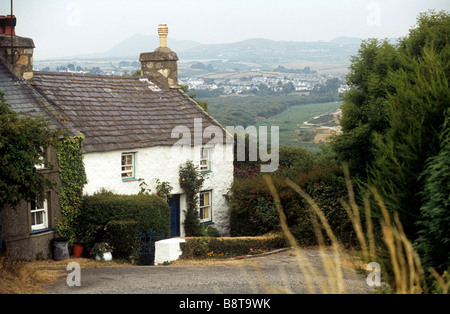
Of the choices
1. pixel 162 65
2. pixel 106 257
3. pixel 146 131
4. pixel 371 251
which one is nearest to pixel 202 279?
pixel 106 257

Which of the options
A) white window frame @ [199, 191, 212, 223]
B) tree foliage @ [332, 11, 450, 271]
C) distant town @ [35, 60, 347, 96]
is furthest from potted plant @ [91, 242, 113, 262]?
distant town @ [35, 60, 347, 96]

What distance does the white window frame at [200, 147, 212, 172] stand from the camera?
2633 cm

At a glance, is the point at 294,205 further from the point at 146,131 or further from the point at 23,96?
the point at 23,96

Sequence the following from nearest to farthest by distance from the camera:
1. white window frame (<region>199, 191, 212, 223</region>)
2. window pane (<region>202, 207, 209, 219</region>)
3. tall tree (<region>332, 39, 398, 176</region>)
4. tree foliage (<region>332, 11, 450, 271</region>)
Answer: tree foliage (<region>332, 11, 450, 271</region>) < tall tree (<region>332, 39, 398, 176</region>) < white window frame (<region>199, 191, 212, 223</region>) < window pane (<region>202, 207, 209, 219</region>)

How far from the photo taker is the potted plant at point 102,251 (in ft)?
64.9

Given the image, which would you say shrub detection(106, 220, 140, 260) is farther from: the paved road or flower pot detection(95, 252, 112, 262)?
the paved road

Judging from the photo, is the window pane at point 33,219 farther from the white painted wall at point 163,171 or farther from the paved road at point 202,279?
the paved road at point 202,279

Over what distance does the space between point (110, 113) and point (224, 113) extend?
38143mm

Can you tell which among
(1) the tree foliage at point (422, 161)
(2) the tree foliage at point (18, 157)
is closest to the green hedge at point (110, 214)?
(2) the tree foliage at point (18, 157)

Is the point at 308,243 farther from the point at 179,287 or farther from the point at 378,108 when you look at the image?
the point at 179,287

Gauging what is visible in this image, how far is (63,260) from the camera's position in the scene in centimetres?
1977

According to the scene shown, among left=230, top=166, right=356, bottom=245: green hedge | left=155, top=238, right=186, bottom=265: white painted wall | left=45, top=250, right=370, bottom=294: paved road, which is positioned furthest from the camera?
left=230, top=166, right=356, bottom=245: green hedge

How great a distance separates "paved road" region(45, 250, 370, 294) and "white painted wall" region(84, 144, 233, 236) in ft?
18.3

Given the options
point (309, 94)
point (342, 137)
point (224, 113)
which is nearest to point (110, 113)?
point (342, 137)
